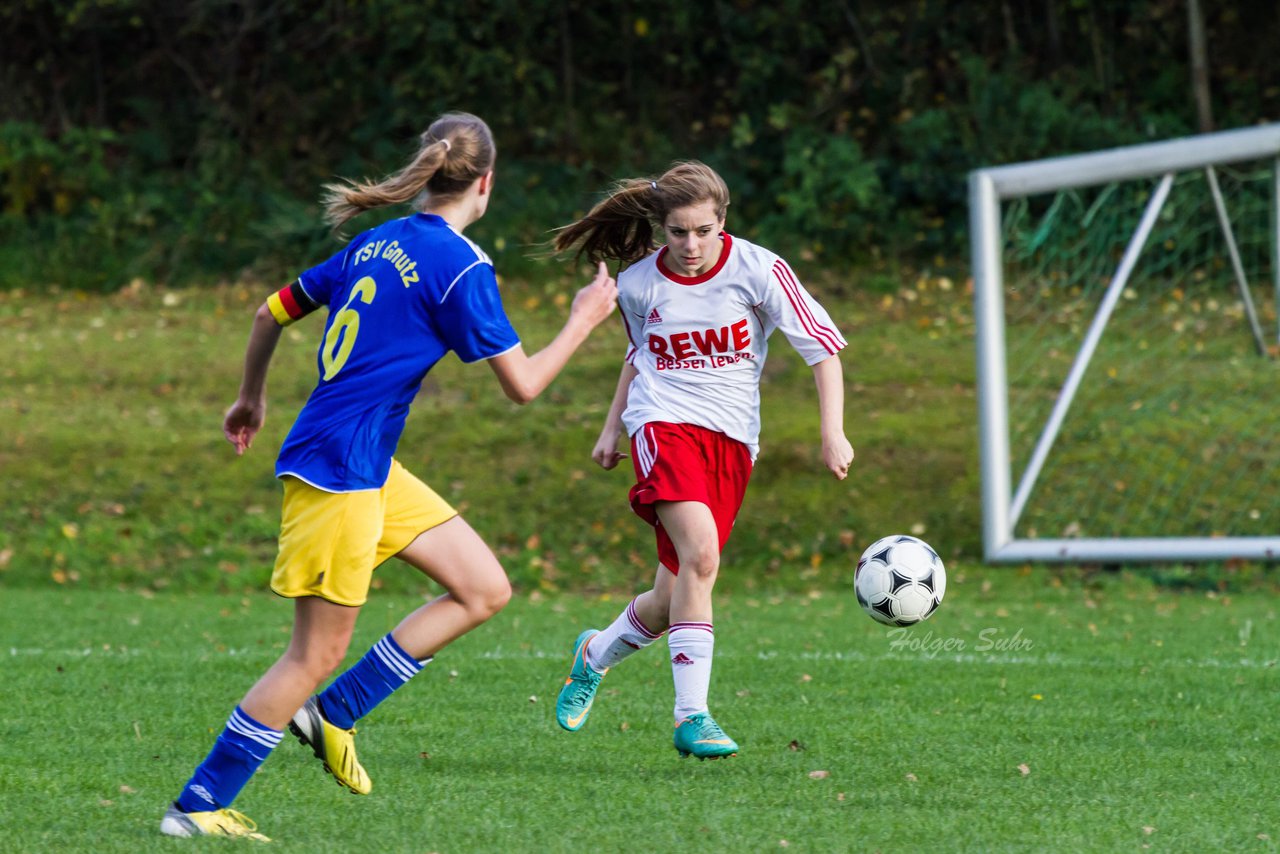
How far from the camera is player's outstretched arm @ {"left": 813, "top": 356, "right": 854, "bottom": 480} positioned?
191 inches

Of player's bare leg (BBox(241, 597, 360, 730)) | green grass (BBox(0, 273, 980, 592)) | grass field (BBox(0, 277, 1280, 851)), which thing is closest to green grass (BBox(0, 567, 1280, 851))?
grass field (BBox(0, 277, 1280, 851))

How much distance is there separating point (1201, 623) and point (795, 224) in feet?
29.7

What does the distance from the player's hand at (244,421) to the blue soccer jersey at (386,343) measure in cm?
39

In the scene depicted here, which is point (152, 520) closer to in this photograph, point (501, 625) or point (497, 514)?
point (497, 514)

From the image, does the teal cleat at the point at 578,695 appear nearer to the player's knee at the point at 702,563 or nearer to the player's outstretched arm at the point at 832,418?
the player's knee at the point at 702,563

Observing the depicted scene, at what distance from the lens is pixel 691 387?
5.18m

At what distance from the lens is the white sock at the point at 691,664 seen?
491 cm

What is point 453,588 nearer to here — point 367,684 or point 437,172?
point 367,684

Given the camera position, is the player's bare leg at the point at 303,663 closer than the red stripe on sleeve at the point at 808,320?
Yes

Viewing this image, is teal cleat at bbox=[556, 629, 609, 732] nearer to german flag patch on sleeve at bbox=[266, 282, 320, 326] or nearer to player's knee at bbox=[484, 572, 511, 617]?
player's knee at bbox=[484, 572, 511, 617]

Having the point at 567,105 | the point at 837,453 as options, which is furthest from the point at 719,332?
the point at 567,105

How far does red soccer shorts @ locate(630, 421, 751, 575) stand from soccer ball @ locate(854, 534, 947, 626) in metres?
0.61

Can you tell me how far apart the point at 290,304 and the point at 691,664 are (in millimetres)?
1678

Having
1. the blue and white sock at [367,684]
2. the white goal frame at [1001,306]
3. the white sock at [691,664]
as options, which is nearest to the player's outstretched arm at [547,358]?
the blue and white sock at [367,684]
